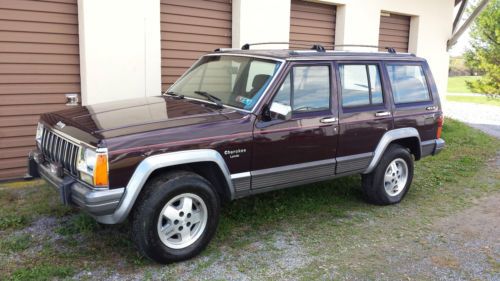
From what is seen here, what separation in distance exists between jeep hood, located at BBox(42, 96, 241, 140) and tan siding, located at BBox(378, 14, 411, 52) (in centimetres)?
768

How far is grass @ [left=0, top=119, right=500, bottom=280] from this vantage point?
4.07 meters

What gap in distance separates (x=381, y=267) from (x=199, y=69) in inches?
114

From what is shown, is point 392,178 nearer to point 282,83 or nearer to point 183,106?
point 282,83

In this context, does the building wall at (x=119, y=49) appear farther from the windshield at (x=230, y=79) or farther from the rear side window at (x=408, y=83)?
the rear side window at (x=408, y=83)

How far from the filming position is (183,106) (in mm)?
4680

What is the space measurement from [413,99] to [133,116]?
3.52m

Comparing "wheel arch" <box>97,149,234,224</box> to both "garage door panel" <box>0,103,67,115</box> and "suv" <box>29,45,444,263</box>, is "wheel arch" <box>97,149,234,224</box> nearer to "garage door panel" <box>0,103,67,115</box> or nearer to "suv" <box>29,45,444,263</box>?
"suv" <box>29,45,444,263</box>

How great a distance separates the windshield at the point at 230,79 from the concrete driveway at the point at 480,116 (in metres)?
8.71

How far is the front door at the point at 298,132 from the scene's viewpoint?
177 inches

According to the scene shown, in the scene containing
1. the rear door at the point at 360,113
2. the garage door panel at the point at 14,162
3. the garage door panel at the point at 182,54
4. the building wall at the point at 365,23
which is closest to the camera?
the rear door at the point at 360,113

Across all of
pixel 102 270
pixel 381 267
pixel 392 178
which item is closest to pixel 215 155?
pixel 102 270

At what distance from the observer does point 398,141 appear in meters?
5.90

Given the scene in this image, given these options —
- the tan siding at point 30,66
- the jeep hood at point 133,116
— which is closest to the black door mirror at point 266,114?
the jeep hood at point 133,116

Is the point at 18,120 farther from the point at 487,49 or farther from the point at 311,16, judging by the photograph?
the point at 487,49
